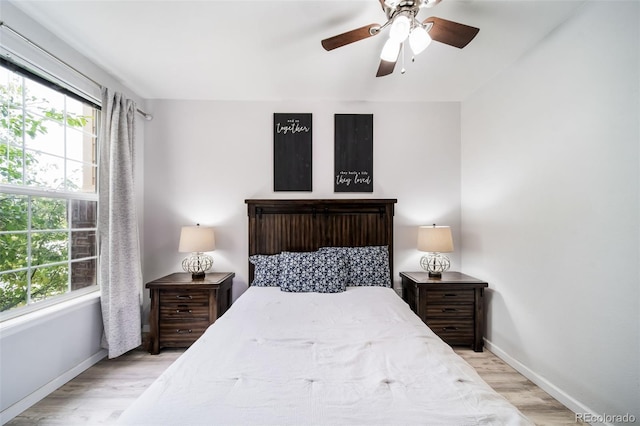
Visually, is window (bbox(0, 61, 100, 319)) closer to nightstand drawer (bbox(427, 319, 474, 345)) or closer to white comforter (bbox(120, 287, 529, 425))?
white comforter (bbox(120, 287, 529, 425))

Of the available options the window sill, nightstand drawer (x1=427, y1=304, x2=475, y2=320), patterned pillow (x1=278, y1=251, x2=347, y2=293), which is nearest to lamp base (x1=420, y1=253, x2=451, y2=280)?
nightstand drawer (x1=427, y1=304, x2=475, y2=320)

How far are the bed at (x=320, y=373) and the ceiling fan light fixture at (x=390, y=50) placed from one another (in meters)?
1.67

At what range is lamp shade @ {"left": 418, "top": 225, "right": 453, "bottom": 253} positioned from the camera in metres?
2.68

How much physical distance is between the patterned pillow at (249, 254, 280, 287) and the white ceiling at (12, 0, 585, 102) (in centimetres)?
176

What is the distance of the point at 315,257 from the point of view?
2.64 metres

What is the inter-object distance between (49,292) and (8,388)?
2.05 ft

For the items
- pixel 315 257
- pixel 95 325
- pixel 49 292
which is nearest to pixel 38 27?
pixel 49 292

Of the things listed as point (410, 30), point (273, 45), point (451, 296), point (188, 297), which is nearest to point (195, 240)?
point (188, 297)

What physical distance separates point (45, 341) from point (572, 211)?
3.77 meters

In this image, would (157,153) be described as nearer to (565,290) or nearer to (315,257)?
(315,257)

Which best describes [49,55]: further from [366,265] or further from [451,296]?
[451,296]

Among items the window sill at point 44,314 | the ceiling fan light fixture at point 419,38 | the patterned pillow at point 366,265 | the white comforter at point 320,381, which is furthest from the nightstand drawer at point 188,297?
the ceiling fan light fixture at point 419,38

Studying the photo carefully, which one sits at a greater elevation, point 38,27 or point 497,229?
point 38,27

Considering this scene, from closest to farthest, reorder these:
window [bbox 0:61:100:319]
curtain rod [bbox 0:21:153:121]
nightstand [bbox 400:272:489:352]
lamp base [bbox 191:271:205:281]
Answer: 1. curtain rod [bbox 0:21:153:121]
2. window [bbox 0:61:100:319]
3. nightstand [bbox 400:272:489:352]
4. lamp base [bbox 191:271:205:281]
